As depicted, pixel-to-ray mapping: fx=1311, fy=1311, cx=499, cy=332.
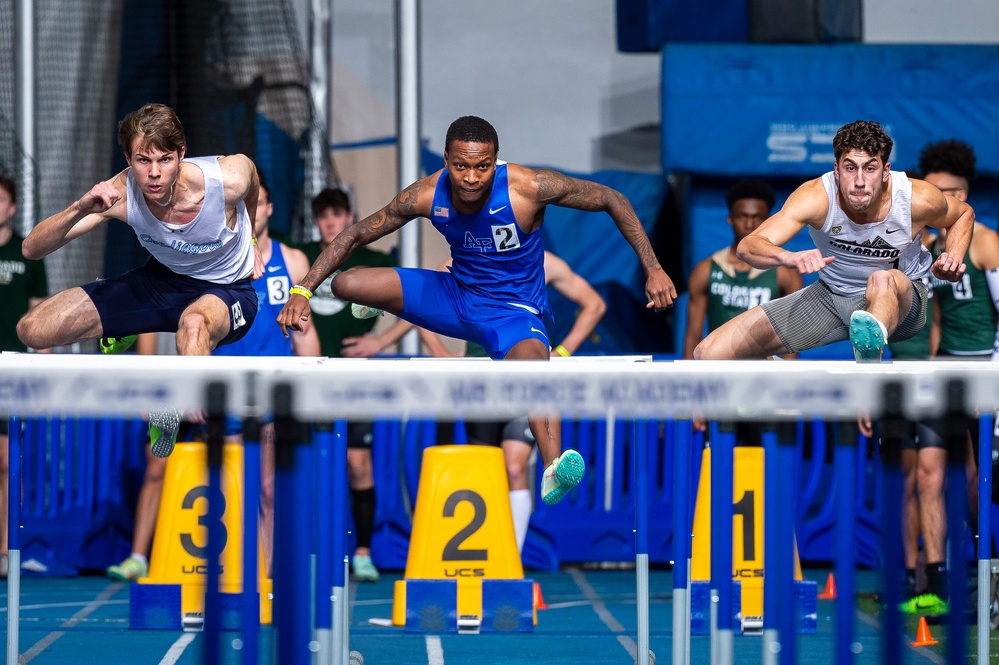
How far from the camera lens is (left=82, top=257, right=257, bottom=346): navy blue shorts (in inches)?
218

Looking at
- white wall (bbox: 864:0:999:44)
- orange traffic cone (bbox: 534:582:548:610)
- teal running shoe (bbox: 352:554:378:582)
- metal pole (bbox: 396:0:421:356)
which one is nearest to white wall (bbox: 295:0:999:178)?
white wall (bbox: 864:0:999:44)

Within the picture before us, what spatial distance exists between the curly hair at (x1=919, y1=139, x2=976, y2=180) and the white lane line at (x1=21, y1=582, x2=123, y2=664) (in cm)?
517

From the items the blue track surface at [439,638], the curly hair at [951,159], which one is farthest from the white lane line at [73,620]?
the curly hair at [951,159]

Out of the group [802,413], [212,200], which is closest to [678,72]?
[212,200]

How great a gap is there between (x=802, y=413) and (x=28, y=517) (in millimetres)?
6641

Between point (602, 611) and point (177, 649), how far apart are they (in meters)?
2.44

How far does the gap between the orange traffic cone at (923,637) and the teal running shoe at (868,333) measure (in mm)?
2003

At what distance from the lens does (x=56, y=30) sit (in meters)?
10.4

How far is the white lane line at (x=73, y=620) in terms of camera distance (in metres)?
6.11

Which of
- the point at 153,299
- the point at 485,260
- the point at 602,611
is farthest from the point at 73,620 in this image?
the point at 485,260

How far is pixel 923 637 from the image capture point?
6262 mm

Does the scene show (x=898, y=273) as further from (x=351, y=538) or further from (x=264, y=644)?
(x=351, y=538)

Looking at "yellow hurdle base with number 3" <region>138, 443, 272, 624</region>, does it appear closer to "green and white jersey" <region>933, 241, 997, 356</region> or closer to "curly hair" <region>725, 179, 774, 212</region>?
"curly hair" <region>725, 179, 774, 212</region>

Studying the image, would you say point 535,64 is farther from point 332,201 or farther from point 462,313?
point 462,313
